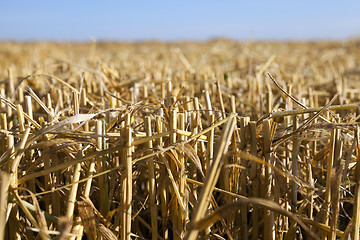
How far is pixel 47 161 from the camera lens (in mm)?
820

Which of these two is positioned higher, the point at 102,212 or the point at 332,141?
the point at 332,141

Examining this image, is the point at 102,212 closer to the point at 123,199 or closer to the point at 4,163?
the point at 123,199

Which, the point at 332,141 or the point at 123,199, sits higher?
the point at 332,141

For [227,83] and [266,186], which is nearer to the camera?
[266,186]

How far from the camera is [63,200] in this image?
87 cm

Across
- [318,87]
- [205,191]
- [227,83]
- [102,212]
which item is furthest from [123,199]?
[318,87]

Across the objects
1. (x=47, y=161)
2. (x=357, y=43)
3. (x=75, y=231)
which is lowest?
(x=75, y=231)

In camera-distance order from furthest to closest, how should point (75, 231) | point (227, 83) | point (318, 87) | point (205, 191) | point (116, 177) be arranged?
point (318, 87)
point (227, 83)
point (116, 177)
point (75, 231)
point (205, 191)

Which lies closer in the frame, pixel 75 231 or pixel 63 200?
pixel 75 231

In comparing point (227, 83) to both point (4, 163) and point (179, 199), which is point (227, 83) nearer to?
point (179, 199)

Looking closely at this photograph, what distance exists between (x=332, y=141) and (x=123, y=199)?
17.5 inches

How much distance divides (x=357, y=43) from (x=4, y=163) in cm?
665

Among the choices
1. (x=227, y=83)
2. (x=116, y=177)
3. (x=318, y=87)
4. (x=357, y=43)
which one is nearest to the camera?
(x=116, y=177)

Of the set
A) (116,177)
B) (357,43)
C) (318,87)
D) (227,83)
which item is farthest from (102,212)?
(357,43)
